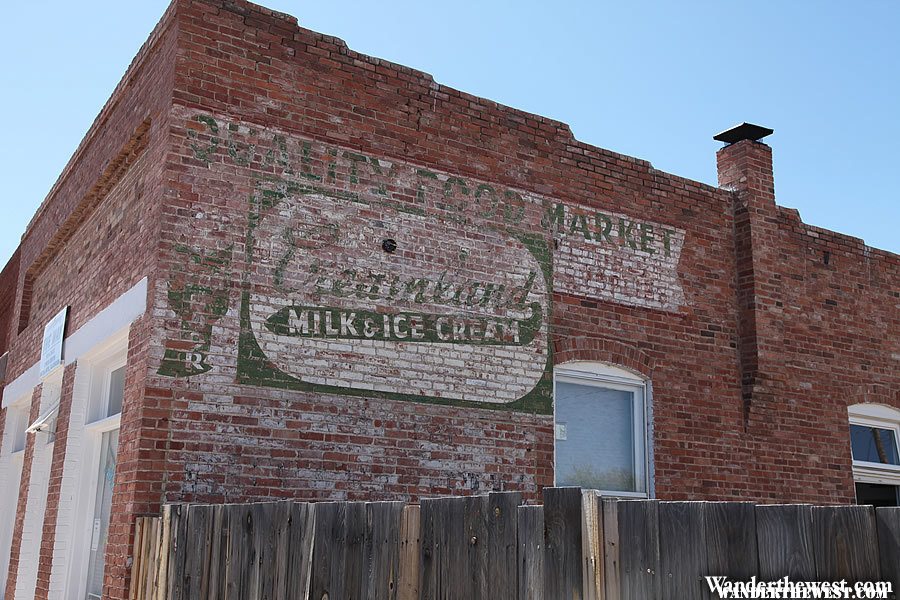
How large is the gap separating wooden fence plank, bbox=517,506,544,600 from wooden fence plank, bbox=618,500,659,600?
398mm

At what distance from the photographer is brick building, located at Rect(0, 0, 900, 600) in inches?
283

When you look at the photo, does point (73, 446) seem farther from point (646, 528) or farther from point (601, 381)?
point (646, 528)

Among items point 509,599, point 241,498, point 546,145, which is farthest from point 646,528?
point 546,145

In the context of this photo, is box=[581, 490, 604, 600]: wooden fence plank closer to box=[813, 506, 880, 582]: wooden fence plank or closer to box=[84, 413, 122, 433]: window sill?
box=[813, 506, 880, 582]: wooden fence plank

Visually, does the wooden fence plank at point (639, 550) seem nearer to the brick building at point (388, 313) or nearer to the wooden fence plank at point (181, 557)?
the wooden fence plank at point (181, 557)

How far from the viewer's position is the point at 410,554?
14.2 ft

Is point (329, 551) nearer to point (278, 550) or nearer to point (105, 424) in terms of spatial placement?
point (278, 550)

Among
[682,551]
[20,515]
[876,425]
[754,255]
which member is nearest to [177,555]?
[682,551]

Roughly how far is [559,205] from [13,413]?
29.3 ft

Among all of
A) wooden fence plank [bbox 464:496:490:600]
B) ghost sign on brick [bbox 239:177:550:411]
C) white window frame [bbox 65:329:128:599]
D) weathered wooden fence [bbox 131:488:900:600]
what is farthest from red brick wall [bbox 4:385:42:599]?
wooden fence plank [bbox 464:496:490:600]

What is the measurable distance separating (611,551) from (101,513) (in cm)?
639

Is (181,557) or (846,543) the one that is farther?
(181,557)

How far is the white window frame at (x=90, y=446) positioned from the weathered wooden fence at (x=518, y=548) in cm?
310

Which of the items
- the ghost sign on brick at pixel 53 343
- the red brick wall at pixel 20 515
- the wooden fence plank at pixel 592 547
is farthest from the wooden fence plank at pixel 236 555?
the red brick wall at pixel 20 515
